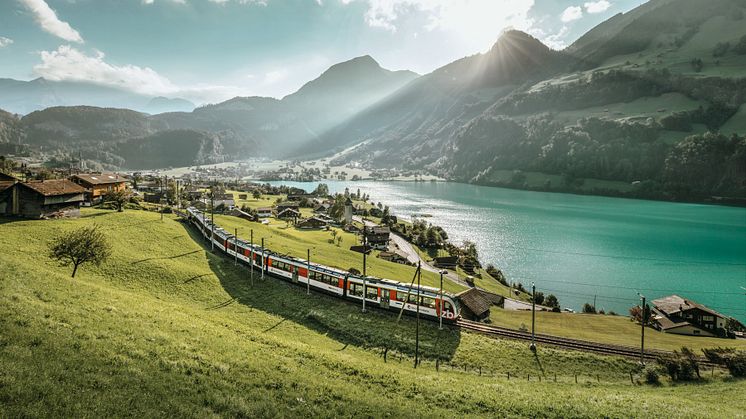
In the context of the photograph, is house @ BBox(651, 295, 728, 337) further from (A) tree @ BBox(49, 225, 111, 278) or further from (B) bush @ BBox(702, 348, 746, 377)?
(A) tree @ BBox(49, 225, 111, 278)

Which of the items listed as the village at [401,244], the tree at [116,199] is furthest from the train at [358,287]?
the tree at [116,199]

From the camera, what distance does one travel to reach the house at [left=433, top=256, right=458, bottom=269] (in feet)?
256

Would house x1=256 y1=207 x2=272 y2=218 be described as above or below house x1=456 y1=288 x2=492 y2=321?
above

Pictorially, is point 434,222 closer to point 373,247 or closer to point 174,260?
point 373,247

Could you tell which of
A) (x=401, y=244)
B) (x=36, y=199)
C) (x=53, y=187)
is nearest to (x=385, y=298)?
(x=36, y=199)

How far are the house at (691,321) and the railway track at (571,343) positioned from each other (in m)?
19.7

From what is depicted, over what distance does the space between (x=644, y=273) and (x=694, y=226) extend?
265 feet

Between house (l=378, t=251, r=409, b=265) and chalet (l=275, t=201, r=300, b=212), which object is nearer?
house (l=378, t=251, r=409, b=265)

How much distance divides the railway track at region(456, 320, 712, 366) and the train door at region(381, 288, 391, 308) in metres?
6.55

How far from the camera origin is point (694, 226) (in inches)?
5399

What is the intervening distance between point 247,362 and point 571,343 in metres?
27.8

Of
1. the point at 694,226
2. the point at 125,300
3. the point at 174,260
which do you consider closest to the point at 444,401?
the point at 125,300

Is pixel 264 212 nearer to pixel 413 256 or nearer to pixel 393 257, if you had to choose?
pixel 413 256

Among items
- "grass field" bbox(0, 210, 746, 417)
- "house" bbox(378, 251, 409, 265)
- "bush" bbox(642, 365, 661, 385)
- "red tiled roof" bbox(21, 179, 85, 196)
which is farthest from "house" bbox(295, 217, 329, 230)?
"bush" bbox(642, 365, 661, 385)
